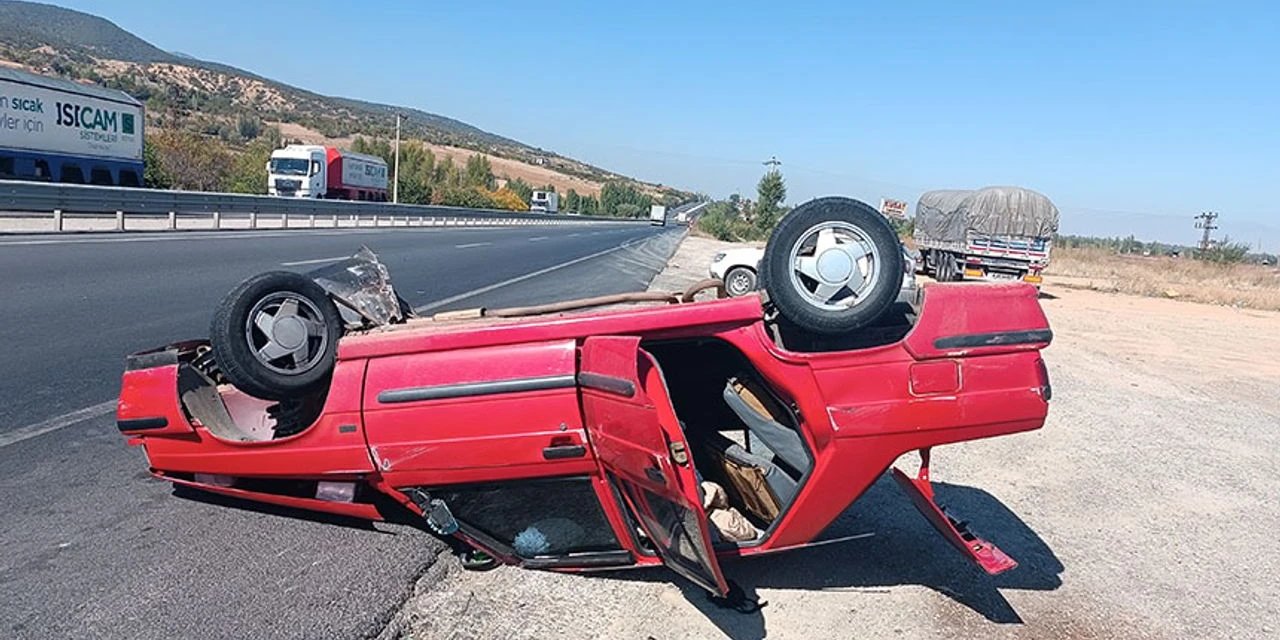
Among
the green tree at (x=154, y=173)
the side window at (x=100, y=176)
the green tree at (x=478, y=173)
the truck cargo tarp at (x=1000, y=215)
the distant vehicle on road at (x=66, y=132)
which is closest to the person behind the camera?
the truck cargo tarp at (x=1000, y=215)

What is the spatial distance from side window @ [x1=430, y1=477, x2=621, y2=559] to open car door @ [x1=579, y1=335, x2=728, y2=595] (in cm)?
26

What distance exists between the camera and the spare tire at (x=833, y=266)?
3348 mm

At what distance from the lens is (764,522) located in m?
3.96

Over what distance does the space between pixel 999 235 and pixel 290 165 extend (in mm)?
34146

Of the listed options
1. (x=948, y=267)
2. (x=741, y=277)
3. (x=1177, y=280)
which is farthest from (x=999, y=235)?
(x=1177, y=280)

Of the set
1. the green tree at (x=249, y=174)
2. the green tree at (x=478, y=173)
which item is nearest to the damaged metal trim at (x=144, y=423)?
the green tree at (x=249, y=174)

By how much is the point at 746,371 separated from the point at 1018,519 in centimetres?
215

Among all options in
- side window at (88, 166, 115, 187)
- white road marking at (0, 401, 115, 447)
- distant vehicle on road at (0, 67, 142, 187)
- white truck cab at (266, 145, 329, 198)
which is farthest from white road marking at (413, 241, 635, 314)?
white truck cab at (266, 145, 329, 198)

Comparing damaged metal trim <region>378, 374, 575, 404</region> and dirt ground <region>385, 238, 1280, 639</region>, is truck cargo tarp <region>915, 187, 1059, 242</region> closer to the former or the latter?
dirt ground <region>385, 238, 1280, 639</region>

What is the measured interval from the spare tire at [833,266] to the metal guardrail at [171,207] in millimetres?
18971

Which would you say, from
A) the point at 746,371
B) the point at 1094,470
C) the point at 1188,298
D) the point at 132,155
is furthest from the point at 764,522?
the point at 132,155

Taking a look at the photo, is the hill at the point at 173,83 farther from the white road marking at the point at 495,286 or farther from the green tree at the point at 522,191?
the white road marking at the point at 495,286

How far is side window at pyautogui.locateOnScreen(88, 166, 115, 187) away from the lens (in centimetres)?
3034

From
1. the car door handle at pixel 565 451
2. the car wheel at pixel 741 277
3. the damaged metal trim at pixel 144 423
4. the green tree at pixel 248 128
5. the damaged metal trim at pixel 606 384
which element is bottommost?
the car wheel at pixel 741 277
